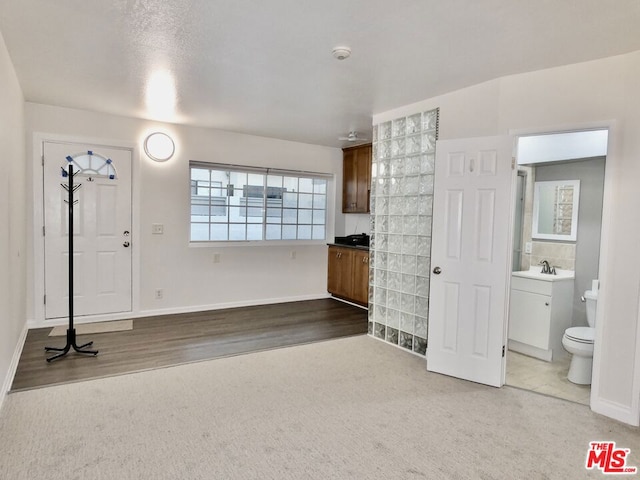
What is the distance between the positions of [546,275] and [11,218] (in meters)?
4.83

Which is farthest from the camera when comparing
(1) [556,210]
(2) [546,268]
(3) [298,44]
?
(1) [556,210]

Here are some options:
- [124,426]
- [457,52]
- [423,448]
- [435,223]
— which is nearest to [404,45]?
[457,52]

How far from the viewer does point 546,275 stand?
12.8ft

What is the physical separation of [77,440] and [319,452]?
1.40m

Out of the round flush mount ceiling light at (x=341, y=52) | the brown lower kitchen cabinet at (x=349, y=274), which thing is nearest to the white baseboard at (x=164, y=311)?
the brown lower kitchen cabinet at (x=349, y=274)

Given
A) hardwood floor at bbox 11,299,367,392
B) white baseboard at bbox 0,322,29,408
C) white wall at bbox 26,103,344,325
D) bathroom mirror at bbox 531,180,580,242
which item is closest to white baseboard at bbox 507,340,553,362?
bathroom mirror at bbox 531,180,580,242

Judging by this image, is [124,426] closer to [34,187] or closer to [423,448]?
[423,448]

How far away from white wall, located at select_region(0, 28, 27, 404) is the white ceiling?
0.27m

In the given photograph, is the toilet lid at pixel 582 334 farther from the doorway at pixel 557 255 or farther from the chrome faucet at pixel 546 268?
the chrome faucet at pixel 546 268

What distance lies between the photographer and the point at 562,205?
13.7 ft

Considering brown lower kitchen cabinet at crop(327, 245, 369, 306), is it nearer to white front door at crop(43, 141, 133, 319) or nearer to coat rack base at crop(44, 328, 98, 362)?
white front door at crop(43, 141, 133, 319)

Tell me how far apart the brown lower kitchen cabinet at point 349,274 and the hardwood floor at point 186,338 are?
9.6 inches

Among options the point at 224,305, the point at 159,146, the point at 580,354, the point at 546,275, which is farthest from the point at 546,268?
the point at 159,146

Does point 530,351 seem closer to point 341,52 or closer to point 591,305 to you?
point 591,305
